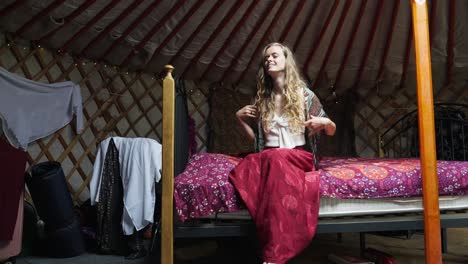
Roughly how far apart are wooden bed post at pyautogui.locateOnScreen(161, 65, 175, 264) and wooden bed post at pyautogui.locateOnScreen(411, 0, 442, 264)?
31.4 inches

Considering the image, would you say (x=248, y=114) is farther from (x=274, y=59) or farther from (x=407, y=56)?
(x=407, y=56)

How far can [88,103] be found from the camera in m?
2.88

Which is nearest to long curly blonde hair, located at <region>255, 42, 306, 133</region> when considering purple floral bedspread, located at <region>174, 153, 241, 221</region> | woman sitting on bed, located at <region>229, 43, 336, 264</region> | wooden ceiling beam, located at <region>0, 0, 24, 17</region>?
woman sitting on bed, located at <region>229, 43, 336, 264</region>

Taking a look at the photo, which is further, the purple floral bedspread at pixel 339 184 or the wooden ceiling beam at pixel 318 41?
the wooden ceiling beam at pixel 318 41

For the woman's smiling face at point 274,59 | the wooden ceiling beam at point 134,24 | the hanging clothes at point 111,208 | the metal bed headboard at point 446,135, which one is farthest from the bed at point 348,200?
the wooden ceiling beam at point 134,24

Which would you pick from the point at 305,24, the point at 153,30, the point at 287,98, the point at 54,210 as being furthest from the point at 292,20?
the point at 54,210

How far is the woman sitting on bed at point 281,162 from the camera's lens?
1161 millimetres

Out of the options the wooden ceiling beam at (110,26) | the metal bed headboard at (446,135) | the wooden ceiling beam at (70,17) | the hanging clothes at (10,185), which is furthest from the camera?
the metal bed headboard at (446,135)

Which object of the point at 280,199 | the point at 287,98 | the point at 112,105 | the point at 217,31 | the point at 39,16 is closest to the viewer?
the point at 280,199

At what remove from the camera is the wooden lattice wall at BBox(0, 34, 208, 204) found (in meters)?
2.55

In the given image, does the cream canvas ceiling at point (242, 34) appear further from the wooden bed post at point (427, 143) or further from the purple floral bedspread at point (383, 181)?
the purple floral bedspread at point (383, 181)

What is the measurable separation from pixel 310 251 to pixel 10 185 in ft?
4.81

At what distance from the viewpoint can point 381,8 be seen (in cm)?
254

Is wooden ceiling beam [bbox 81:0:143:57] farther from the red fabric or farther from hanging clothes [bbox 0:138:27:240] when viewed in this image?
the red fabric
